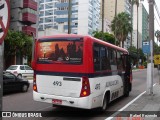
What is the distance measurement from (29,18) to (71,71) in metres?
50.9

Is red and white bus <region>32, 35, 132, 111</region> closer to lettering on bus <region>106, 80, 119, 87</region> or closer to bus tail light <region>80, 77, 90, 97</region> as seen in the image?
bus tail light <region>80, 77, 90, 97</region>

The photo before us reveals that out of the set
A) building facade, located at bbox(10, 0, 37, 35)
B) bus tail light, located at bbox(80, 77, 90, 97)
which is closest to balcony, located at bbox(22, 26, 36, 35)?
building facade, located at bbox(10, 0, 37, 35)

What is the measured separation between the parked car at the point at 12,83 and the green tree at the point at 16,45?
26.4m

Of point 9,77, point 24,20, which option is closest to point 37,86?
point 9,77

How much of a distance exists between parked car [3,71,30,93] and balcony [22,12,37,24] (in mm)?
42191

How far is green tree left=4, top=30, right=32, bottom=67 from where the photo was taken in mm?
43031

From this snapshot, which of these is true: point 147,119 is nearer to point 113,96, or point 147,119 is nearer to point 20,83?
point 113,96

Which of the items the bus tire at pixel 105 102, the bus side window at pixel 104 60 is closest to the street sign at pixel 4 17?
the bus side window at pixel 104 60

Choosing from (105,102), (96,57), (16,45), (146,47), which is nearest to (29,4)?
(16,45)

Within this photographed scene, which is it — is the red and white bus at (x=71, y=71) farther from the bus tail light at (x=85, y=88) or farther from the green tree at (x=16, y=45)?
the green tree at (x=16, y=45)

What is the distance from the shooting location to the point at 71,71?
9281 millimetres

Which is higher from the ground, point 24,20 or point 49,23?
point 49,23

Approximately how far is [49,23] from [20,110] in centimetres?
13019

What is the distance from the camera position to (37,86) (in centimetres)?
980
